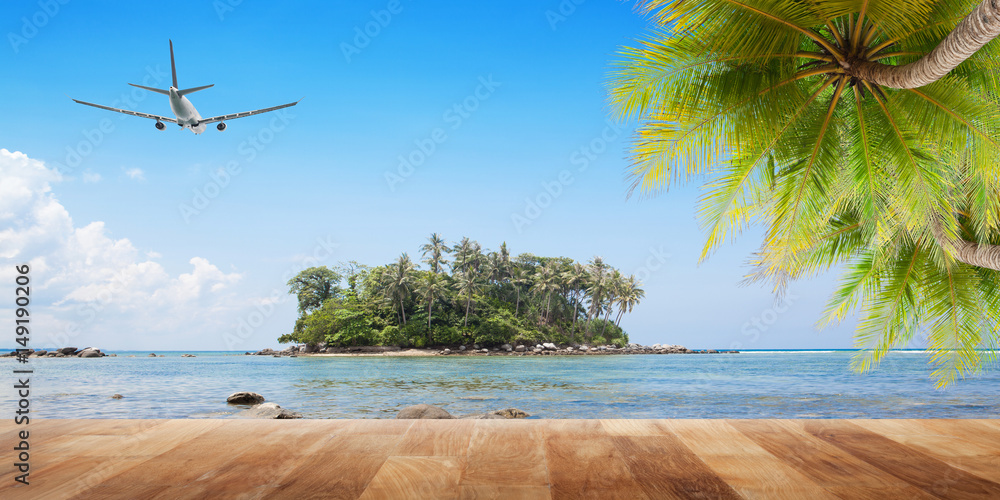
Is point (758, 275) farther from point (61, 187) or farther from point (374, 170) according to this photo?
point (61, 187)

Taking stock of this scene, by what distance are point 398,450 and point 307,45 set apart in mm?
74918

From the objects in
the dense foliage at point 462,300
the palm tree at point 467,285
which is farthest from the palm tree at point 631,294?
the palm tree at point 467,285

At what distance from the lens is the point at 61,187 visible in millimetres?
66062

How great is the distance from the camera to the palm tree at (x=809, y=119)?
137 inches

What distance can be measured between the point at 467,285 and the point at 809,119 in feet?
113

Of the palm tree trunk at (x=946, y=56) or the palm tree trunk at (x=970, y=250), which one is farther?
the palm tree trunk at (x=970, y=250)

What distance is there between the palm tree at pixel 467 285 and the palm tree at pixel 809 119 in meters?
33.4

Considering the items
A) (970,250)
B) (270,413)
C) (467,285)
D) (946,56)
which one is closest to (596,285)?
(467,285)

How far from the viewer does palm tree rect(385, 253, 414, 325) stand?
121ft

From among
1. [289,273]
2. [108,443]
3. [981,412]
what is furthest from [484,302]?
[108,443]

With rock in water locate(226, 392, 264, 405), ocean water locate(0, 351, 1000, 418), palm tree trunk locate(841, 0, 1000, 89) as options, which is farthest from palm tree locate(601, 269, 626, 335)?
palm tree trunk locate(841, 0, 1000, 89)

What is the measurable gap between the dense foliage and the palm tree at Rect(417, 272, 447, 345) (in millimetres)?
73

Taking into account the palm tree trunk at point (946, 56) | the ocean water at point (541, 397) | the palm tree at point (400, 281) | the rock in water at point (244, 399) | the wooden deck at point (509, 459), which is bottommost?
the ocean water at point (541, 397)

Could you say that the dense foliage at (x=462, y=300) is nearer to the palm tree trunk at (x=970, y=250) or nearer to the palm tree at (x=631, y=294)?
the palm tree at (x=631, y=294)
